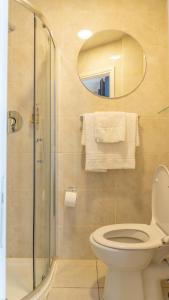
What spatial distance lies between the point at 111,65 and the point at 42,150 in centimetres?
93

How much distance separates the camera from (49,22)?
6.81 ft

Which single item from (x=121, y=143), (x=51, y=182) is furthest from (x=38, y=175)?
(x=121, y=143)

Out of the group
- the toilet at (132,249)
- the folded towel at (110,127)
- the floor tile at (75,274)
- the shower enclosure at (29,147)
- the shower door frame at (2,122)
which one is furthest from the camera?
the folded towel at (110,127)

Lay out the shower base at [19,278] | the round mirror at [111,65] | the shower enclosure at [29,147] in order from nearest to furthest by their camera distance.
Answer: the shower base at [19,278] → the shower enclosure at [29,147] → the round mirror at [111,65]

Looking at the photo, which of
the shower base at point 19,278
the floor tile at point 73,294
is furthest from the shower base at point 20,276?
the floor tile at point 73,294

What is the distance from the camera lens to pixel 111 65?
2.08 metres

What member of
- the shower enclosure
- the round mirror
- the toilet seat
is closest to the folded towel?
the round mirror

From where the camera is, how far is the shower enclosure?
181 centimetres

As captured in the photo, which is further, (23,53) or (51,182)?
(51,182)

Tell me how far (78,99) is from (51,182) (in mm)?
734

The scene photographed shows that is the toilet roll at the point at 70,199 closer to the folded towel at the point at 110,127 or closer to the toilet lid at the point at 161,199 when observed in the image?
the folded towel at the point at 110,127

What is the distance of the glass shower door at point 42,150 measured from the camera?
1823 millimetres

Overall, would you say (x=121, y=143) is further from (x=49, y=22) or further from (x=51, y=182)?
(x=49, y=22)

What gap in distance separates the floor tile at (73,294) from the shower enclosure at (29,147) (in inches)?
7.5
